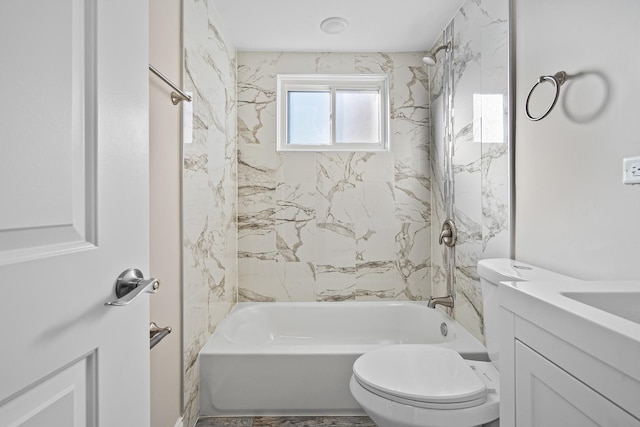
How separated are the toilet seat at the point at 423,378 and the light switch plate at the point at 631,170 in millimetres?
855

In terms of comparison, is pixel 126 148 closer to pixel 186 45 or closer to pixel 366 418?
pixel 186 45

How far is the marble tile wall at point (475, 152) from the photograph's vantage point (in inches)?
65.5

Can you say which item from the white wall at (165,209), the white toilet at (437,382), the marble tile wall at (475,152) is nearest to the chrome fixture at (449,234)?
the marble tile wall at (475,152)

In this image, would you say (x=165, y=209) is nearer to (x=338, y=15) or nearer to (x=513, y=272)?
(x=513, y=272)

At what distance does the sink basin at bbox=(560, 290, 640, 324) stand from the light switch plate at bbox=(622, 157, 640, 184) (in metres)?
0.35

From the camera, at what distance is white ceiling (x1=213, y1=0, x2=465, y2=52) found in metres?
2.11

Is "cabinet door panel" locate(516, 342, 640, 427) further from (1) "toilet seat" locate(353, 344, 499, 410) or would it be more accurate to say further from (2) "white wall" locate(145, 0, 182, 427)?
(2) "white wall" locate(145, 0, 182, 427)

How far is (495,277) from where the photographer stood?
4.51 feet

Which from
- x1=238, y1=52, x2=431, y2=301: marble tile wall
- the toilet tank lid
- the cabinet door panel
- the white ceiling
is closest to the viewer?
the cabinet door panel

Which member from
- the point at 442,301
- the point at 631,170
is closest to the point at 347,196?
the point at 442,301

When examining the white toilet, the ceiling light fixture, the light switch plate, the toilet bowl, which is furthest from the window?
the light switch plate

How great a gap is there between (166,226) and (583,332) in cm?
141

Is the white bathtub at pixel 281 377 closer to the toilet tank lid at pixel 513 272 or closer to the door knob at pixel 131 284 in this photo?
the toilet tank lid at pixel 513 272

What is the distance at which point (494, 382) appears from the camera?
1437 millimetres
